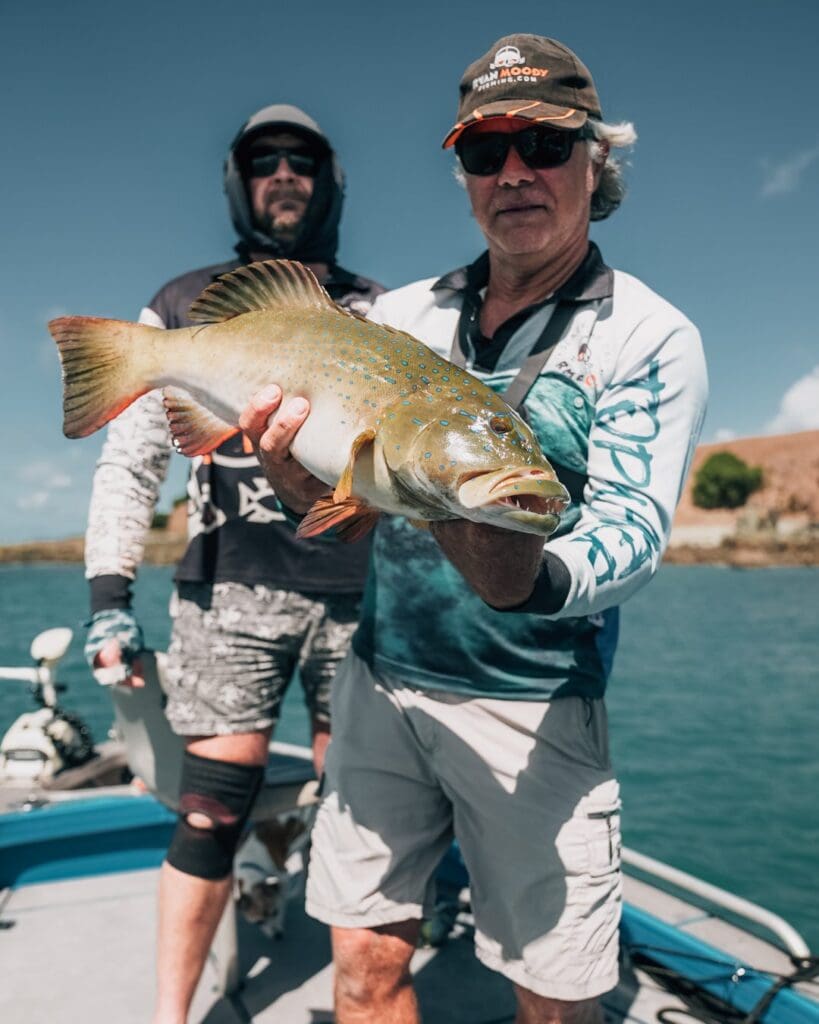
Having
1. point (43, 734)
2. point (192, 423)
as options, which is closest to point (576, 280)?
point (192, 423)

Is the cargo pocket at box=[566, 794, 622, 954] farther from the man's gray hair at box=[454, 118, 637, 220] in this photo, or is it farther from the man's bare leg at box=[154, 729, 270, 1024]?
the man's gray hair at box=[454, 118, 637, 220]

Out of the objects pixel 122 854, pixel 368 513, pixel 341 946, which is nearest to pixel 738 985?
pixel 341 946

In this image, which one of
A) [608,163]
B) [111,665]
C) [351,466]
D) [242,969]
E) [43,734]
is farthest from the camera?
[43,734]

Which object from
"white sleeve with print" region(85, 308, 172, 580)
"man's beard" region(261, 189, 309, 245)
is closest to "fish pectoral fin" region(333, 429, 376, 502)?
"white sleeve with print" region(85, 308, 172, 580)

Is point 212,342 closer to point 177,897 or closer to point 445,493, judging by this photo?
point 445,493

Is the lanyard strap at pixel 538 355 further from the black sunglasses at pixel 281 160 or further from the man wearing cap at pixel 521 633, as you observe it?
the black sunglasses at pixel 281 160

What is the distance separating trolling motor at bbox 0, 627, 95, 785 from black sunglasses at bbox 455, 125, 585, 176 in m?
3.86

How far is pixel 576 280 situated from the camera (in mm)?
2406

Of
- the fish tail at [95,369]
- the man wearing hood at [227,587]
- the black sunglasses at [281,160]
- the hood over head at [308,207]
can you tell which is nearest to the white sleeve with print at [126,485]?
the man wearing hood at [227,587]

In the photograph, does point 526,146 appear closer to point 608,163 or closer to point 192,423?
point 608,163

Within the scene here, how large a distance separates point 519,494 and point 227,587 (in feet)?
6.21

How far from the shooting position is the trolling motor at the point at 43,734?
520 cm

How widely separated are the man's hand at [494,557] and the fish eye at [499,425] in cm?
20

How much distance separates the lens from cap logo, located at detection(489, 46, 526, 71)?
7.88ft
